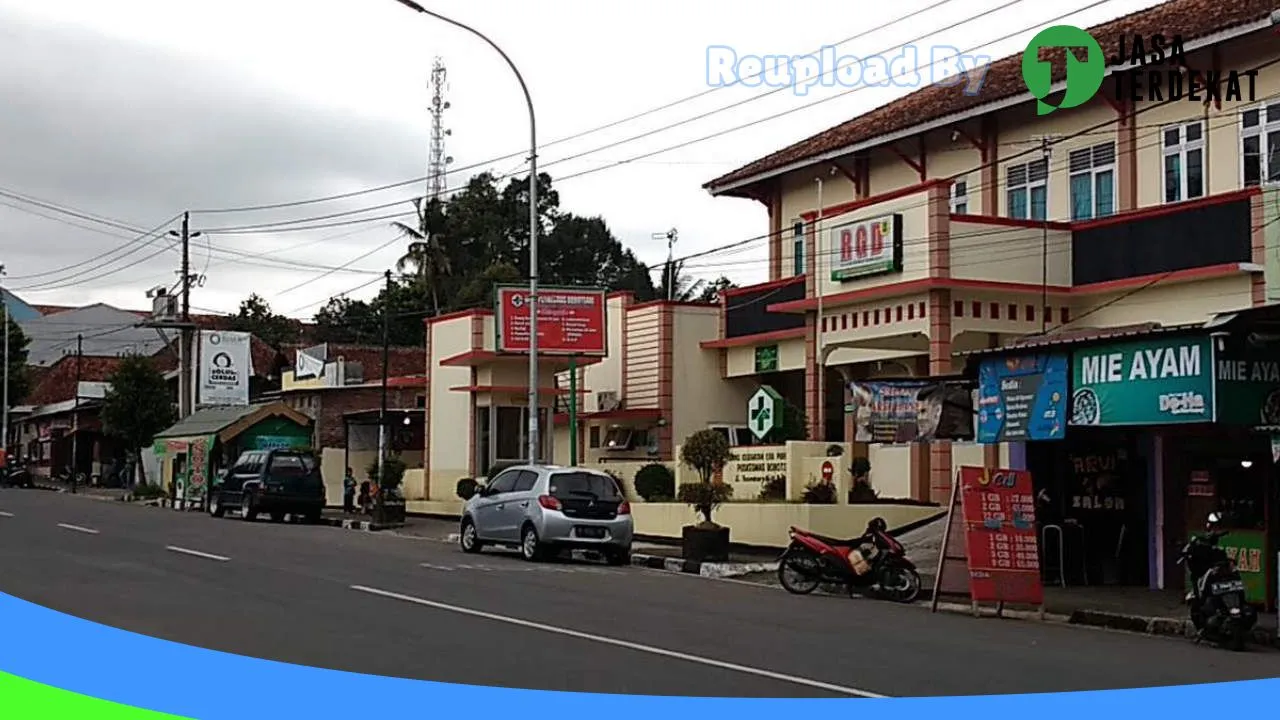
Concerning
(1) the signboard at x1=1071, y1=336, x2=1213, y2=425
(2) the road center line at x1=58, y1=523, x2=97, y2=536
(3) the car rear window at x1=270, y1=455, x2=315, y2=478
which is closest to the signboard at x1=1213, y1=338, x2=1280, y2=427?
(1) the signboard at x1=1071, y1=336, x2=1213, y2=425

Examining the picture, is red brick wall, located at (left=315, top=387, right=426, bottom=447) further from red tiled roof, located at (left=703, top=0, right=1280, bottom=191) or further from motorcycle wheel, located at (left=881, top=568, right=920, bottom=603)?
motorcycle wheel, located at (left=881, top=568, right=920, bottom=603)

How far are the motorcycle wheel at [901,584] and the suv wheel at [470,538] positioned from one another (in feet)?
30.2

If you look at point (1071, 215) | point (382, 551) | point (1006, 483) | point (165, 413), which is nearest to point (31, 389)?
point (165, 413)

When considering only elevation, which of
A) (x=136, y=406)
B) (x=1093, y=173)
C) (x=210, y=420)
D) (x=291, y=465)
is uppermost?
(x=1093, y=173)

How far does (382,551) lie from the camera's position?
85.8 feet

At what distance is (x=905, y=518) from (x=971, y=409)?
6.03m

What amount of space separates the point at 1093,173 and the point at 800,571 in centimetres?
1107

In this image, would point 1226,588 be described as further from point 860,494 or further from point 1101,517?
point 860,494

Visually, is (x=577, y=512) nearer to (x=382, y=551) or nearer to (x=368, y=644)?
(x=382, y=551)

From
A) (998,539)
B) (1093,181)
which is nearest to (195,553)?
(998,539)

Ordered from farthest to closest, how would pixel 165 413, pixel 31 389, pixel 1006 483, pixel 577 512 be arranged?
1. pixel 31 389
2. pixel 165 413
3. pixel 577 512
4. pixel 1006 483

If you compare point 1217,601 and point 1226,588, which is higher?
point 1226,588

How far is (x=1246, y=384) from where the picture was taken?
53.2ft

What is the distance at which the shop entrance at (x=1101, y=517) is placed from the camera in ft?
69.3
